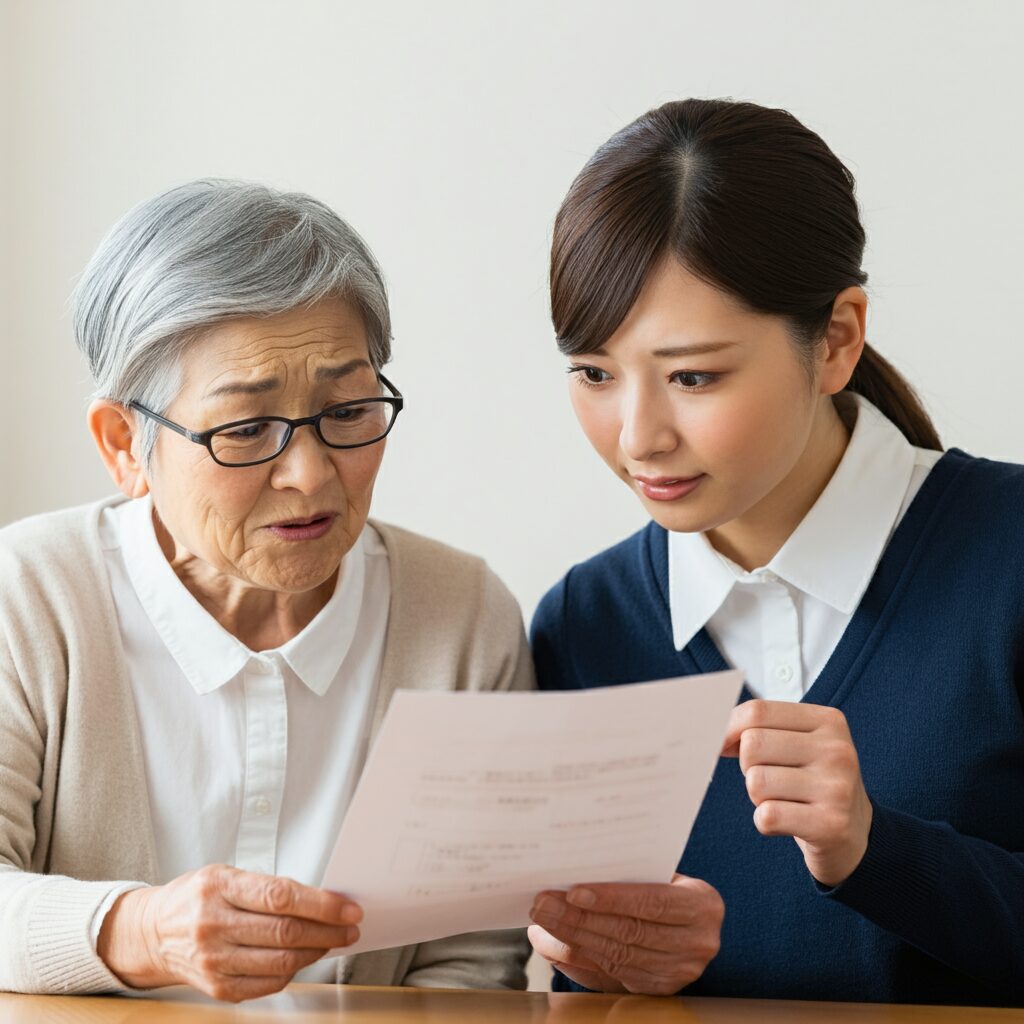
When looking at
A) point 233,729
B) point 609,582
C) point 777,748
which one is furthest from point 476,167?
point 777,748

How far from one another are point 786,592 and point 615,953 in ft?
1.60

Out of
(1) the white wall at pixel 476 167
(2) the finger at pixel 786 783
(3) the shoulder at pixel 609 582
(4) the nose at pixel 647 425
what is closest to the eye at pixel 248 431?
(4) the nose at pixel 647 425

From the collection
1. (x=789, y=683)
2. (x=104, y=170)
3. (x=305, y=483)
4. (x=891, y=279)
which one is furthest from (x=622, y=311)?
(x=104, y=170)

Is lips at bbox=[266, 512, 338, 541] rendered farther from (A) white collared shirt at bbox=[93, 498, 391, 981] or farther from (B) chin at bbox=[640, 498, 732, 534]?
(B) chin at bbox=[640, 498, 732, 534]

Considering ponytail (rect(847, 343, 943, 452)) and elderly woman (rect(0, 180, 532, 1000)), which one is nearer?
elderly woman (rect(0, 180, 532, 1000))

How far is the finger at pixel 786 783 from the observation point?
119cm

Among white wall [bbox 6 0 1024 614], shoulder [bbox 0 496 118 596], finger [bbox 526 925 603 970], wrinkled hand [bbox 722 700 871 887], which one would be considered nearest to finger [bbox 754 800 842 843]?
wrinkled hand [bbox 722 700 871 887]

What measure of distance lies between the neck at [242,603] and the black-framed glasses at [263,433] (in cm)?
21

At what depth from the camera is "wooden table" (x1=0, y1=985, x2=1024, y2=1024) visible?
1.17 meters

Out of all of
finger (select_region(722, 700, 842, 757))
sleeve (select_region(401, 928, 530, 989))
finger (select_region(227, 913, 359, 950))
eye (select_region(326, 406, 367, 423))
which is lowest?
sleeve (select_region(401, 928, 530, 989))

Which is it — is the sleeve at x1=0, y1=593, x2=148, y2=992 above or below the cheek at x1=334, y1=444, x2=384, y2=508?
below

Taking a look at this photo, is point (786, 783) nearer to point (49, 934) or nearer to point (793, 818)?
point (793, 818)

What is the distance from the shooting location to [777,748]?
1189 mm

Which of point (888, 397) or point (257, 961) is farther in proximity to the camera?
point (888, 397)
